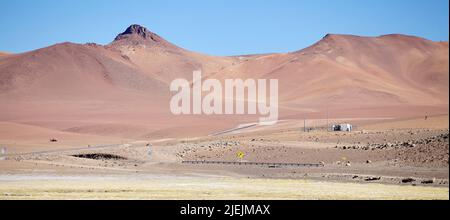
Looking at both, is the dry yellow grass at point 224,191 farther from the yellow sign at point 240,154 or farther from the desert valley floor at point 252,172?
the yellow sign at point 240,154

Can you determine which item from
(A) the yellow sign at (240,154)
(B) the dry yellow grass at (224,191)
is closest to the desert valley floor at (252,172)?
(B) the dry yellow grass at (224,191)

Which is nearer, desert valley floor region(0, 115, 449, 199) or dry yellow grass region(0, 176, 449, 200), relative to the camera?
dry yellow grass region(0, 176, 449, 200)

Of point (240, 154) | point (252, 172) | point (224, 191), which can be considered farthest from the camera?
point (240, 154)

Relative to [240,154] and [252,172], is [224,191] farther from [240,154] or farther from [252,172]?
[240,154]

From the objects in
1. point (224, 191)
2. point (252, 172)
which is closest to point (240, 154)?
point (252, 172)

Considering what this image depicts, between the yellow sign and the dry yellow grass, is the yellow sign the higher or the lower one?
the higher one

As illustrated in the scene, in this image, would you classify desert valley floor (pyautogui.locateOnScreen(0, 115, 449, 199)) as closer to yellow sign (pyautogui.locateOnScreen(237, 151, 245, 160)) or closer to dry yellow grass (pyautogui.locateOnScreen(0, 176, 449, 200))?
dry yellow grass (pyautogui.locateOnScreen(0, 176, 449, 200))

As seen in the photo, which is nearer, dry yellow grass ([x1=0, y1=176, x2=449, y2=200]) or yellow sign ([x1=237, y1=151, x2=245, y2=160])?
dry yellow grass ([x1=0, y1=176, x2=449, y2=200])

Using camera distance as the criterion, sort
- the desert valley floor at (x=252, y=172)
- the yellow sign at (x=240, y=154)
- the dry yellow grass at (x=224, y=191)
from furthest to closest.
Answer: the yellow sign at (x=240, y=154) < the desert valley floor at (x=252, y=172) < the dry yellow grass at (x=224, y=191)

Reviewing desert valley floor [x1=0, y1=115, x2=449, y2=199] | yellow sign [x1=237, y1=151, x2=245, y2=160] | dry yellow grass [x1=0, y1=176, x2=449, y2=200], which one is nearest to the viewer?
dry yellow grass [x1=0, y1=176, x2=449, y2=200]

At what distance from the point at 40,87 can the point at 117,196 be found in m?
175

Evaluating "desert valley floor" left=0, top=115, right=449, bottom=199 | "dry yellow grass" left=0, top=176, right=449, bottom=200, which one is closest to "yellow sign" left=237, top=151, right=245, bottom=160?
"desert valley floor" left=0, top=115, right=449, bottom=199

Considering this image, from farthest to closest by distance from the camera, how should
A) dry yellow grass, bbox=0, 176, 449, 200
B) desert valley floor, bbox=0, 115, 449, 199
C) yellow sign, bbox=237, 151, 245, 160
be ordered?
yellow sign, bbox=237, 151, 245, 160 < desert valley floor, bbox=0, 115, 449, 199 < dry yellow grass, bbox=0, 176, 449, 200
